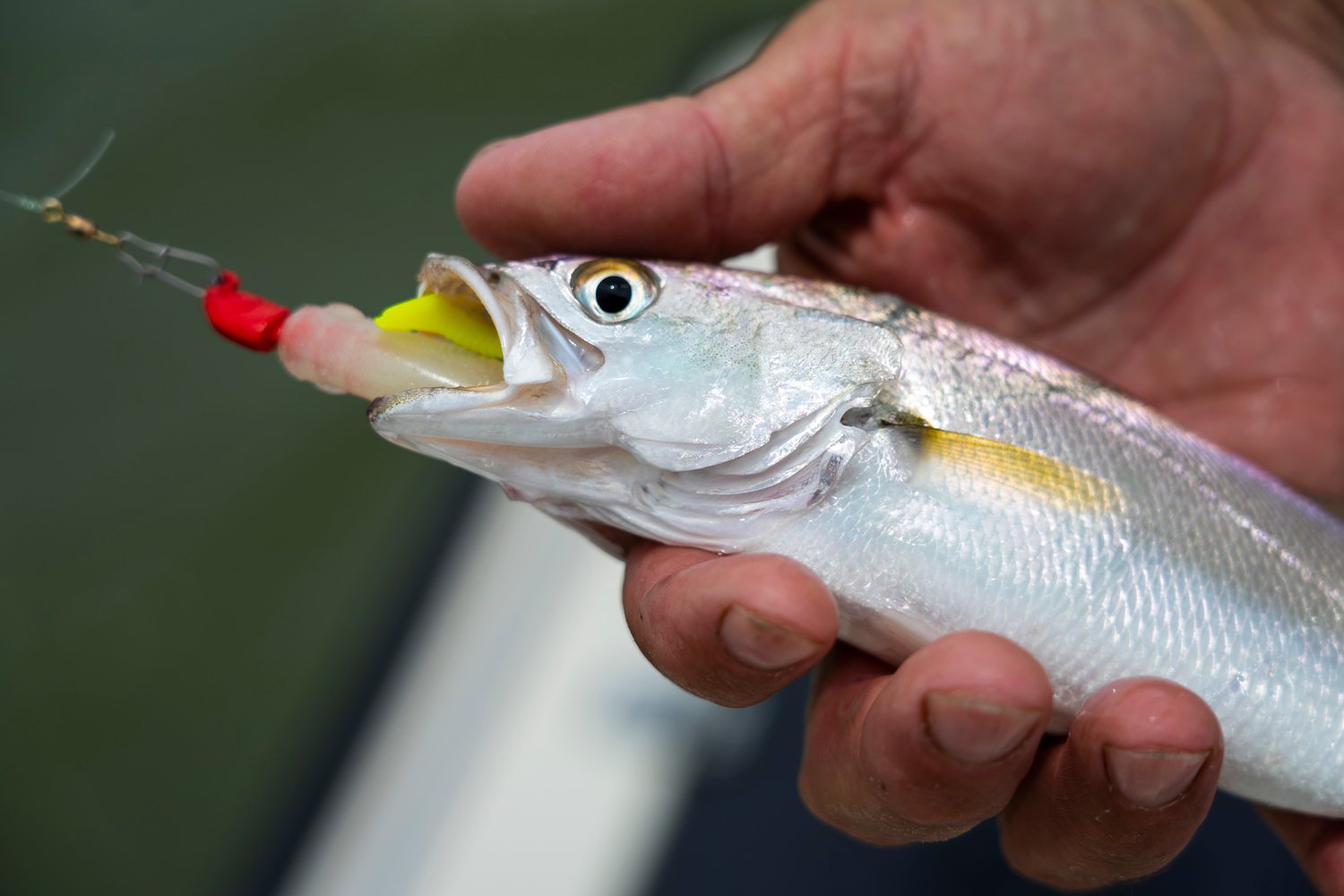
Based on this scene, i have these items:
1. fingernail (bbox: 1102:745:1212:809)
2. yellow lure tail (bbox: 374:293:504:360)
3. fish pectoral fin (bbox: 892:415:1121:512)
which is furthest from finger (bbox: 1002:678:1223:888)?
yellow lure tail (bbox: 374:293:504:360)

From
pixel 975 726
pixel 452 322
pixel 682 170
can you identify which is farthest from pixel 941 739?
pixel 682 170

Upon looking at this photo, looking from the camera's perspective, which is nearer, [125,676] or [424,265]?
[424,265]

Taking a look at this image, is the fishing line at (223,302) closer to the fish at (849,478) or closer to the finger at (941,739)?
the fish at (849,478)

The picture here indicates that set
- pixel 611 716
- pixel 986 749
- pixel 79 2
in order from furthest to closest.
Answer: pixel 79 2
pixel 611 716
pixel 986 749

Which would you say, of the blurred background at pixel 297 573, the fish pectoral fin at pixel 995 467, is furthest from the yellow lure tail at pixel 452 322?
the blurred background at pixel 297 573

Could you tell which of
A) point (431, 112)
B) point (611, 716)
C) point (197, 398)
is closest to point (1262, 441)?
point (611, 716)

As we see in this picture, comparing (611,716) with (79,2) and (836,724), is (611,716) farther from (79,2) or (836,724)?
(79,2)
